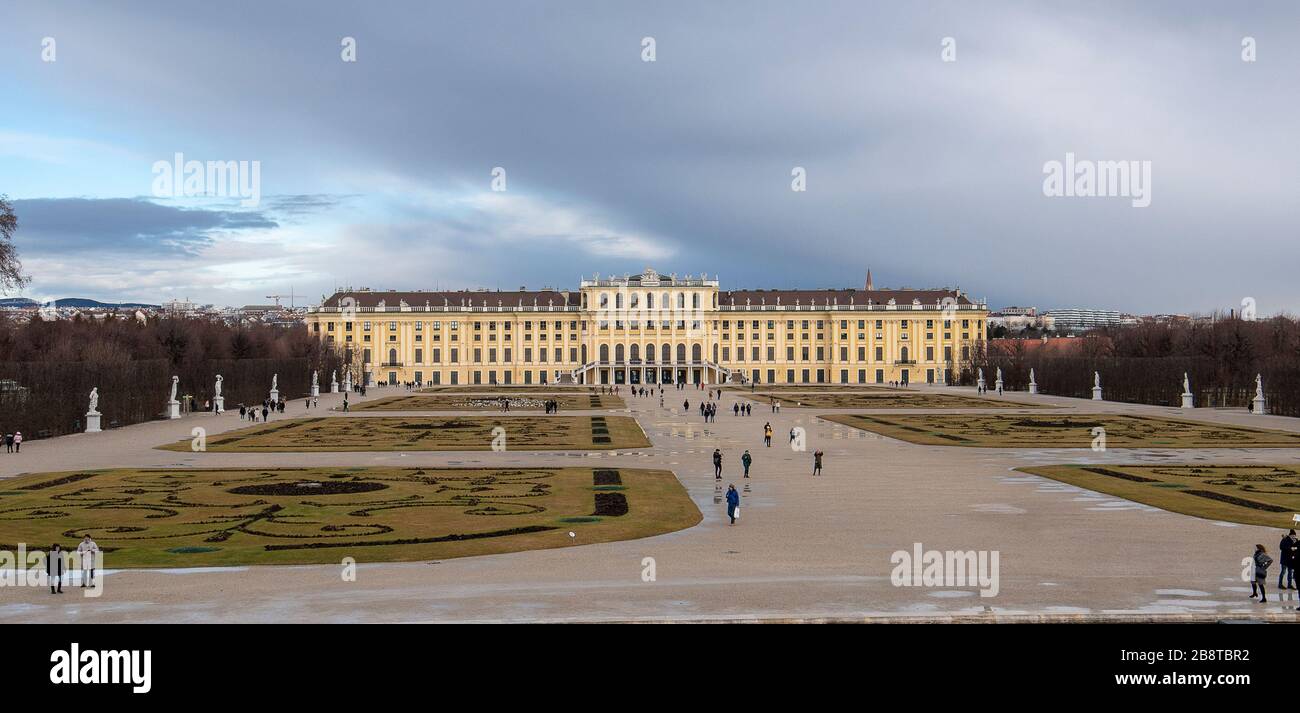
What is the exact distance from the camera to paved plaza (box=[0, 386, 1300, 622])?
1493 cm

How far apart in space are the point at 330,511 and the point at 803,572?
38.8 feet

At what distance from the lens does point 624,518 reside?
24.0 meters

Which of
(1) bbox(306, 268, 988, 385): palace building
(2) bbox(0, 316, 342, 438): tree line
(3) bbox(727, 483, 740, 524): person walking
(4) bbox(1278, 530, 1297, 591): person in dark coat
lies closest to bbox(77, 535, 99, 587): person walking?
(3) bbox(727, 483, 740, 524): person walking

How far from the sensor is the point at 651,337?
472 feet

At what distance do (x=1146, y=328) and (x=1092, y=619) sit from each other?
4214 inches

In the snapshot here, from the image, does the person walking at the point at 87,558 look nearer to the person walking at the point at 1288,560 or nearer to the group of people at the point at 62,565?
the group of people at the point at 62,565

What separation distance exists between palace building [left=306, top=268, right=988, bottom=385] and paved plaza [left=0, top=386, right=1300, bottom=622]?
10899 centimetres

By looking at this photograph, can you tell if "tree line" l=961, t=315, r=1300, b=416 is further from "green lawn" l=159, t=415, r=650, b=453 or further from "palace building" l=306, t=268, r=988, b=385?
"green lawn" l=159, t=415, r=650, b=453

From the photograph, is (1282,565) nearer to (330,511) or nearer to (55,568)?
(55,568)

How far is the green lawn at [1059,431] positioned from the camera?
4378cm

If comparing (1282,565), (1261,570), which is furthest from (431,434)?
(1261,570)

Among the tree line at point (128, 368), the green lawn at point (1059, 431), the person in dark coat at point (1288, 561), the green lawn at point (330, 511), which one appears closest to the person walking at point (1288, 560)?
the person in dark coat at point (1288, 561)

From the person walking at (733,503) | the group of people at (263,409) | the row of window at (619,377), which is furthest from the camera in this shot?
the row of window at (619,377)

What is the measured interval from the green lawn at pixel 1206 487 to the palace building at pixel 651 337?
10796 cm
